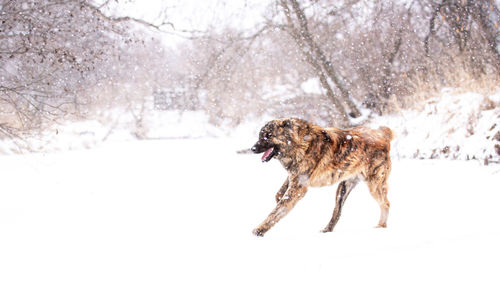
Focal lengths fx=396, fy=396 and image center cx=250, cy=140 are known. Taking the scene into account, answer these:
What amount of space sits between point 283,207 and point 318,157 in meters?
0.63

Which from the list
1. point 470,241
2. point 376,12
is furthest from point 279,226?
point 376,12

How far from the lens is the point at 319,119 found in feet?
45.6

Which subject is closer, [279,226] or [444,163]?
[279,226]

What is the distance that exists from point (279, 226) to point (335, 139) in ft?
4.30

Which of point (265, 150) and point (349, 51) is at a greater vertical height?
point (349, 51)

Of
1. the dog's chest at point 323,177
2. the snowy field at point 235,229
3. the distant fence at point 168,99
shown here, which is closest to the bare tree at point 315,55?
the snowy field at point 235,229

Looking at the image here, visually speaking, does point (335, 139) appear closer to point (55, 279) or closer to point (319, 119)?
point (55, 279)

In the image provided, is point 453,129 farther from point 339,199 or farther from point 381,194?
point 339,199

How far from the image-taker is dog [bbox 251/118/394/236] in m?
3.86

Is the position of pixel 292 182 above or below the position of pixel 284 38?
below

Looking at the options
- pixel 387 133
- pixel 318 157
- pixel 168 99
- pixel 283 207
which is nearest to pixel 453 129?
pixel 387 133

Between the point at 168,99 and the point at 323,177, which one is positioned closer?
the point at 323,177

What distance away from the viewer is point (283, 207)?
3811 mm

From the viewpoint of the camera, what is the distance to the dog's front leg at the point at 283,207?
3.78 meters
